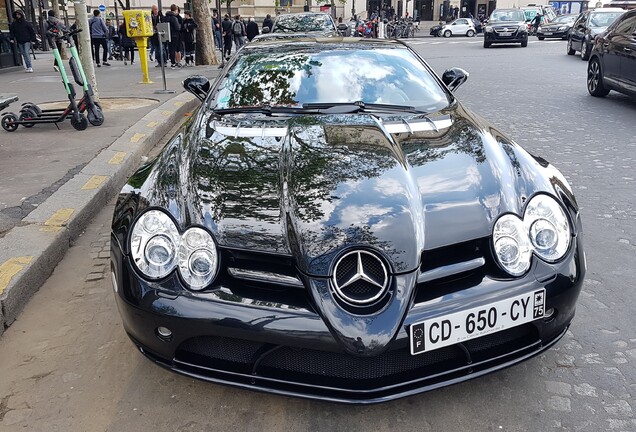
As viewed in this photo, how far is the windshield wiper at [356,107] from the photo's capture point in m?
3.66

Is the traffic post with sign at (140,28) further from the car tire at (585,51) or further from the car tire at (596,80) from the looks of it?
the car tire at (585,51)

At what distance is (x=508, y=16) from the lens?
27.5 metres

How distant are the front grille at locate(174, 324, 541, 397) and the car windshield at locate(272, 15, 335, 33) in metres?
A: 12.5

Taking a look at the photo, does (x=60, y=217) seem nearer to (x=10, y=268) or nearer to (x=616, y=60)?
(x=10, y=268)

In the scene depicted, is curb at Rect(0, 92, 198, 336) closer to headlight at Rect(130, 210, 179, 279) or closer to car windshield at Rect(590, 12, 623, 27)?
headlight at Rect(130, 210, 179, 279)

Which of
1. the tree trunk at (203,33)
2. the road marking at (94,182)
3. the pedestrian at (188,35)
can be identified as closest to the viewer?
the road marking at (94,182)

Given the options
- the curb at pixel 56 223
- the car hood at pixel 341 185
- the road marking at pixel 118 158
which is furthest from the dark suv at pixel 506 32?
the car hood at pixel 341 185

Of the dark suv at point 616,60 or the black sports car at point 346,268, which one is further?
the dark suv at point 616,60

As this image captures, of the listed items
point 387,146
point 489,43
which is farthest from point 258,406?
point 489,43

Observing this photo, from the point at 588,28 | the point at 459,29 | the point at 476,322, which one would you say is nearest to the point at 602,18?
the point at 588,28

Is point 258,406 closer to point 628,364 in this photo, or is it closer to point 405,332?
point 405,332

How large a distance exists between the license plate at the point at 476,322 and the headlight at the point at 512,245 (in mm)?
123

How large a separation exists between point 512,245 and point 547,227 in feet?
0.72

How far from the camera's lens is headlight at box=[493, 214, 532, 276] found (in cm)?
243
